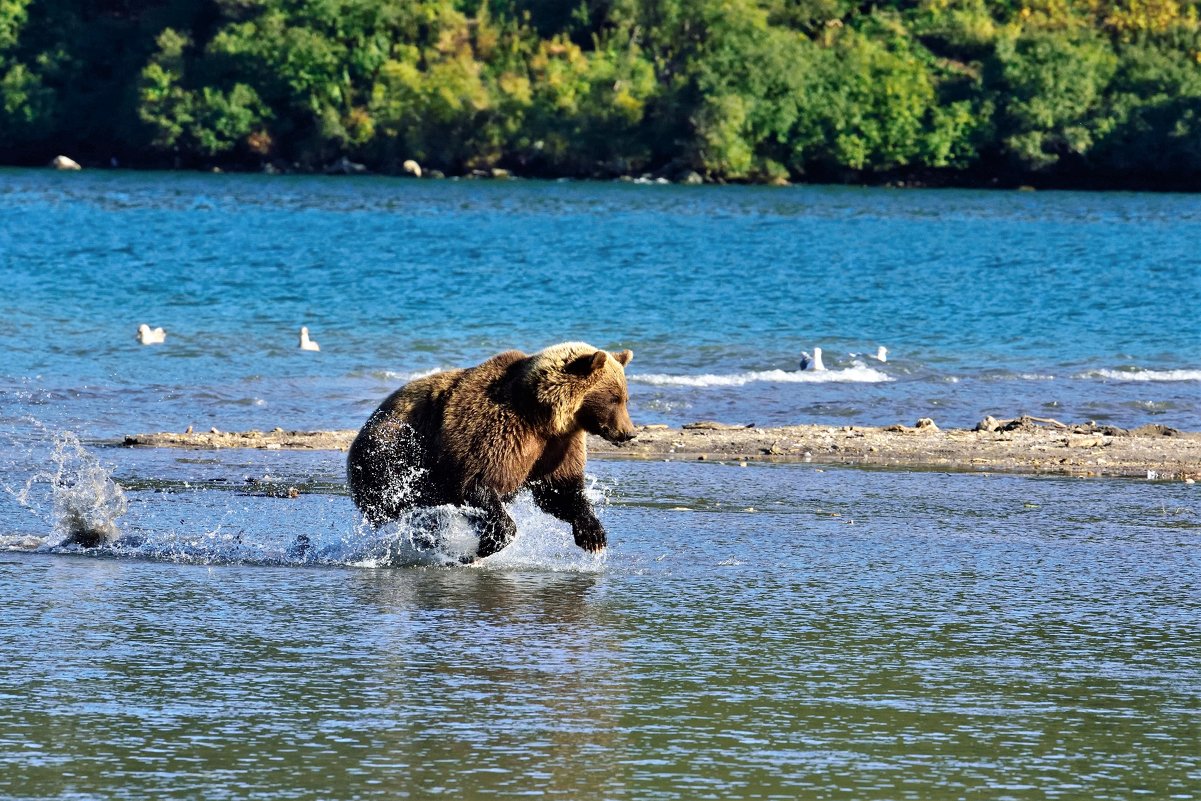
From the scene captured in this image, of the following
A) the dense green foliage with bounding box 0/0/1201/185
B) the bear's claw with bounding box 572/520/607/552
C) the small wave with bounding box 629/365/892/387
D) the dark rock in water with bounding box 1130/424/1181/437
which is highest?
the dense green foliage with bounding box 0/0/1201/185

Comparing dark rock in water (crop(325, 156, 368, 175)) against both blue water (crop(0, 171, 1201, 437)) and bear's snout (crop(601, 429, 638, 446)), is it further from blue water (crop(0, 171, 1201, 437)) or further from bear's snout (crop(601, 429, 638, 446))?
bear's snout (crop(601, 429, 638, 446))

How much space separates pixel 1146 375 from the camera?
21625 mm

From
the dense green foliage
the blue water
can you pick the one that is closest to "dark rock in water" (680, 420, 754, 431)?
the blue water

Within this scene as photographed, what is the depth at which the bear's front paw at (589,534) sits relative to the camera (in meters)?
9.48

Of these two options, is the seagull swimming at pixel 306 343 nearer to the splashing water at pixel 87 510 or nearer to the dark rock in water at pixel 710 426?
the dark rock in water at pixel 710 426

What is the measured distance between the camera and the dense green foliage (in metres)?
90.8

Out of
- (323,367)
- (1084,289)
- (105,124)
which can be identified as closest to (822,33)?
(105,124)

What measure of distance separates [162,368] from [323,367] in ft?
6.20

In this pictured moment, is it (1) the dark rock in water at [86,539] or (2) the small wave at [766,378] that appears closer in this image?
(1) the dark rock in water at [86,539]

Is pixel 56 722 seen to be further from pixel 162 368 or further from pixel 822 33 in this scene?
pixel 822 33

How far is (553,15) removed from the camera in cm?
10450

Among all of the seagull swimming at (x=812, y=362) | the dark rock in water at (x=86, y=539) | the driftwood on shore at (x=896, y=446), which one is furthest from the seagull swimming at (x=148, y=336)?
the dark rock in water at (x=86, y=539)

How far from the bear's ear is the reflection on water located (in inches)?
38.4

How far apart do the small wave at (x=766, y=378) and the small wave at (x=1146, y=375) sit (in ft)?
8.68
